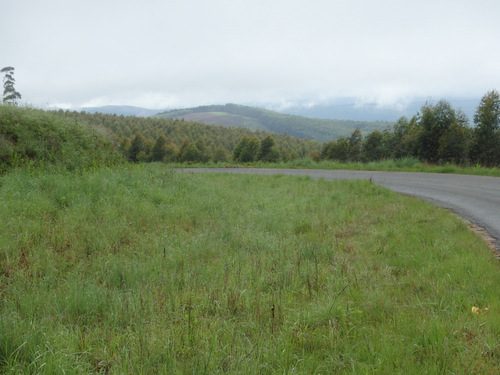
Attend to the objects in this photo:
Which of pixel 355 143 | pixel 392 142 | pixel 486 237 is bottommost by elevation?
pixel 486 237

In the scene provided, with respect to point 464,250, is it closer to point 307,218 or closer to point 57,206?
point 307,218

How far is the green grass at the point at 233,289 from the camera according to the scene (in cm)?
282

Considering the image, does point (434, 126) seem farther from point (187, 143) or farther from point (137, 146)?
point (187, 143)

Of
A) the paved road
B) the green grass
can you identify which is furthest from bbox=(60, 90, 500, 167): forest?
the green grass

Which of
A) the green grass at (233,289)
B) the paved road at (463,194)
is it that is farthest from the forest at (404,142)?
the green grass at (233,289)

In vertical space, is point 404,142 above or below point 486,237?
above

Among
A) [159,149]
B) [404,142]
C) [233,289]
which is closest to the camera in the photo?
[233,289]

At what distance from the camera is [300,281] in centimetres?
450

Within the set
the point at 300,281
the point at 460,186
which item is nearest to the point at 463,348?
the point at 300,281

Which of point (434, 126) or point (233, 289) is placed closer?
point (233, 289)

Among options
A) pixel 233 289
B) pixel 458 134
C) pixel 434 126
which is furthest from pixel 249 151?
pixel 233 289

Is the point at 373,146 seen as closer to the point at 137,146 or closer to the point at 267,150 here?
the point at 267,150

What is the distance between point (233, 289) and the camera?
413cm

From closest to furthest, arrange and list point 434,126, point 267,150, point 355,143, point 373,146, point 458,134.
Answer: point 458,134 < point 434,126 < point 373,146 < point 355,143 < point 267,150
